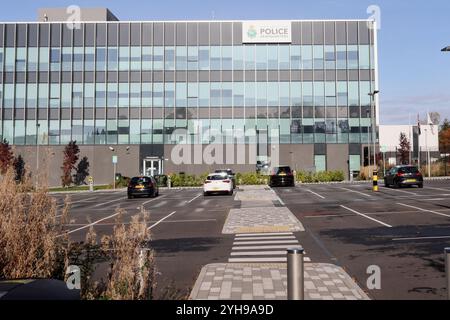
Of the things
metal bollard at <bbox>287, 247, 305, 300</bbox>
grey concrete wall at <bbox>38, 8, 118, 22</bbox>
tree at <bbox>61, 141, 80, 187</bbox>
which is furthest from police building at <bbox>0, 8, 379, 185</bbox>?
metal bollard at <bbox>287, 247, 305, 300</bbox>

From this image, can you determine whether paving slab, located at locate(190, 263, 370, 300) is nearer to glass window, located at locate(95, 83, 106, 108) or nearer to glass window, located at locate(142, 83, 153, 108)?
glass window, located at locate(142, 83, 153, 108)

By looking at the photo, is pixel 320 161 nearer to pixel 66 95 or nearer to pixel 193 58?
pixel 193 58

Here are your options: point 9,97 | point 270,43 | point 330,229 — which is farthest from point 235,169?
point 330,229

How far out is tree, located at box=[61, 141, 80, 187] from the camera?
5041 cm

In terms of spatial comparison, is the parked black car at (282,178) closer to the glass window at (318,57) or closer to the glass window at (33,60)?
the glass window at (318,57)

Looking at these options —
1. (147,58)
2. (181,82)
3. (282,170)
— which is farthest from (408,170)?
(147,58)

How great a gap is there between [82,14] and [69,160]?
65.5ft

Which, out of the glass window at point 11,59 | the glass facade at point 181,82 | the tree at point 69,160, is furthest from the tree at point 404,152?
the glass window at point 11,59

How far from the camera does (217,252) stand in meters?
9.24

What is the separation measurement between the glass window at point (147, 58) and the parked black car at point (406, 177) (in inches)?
1377

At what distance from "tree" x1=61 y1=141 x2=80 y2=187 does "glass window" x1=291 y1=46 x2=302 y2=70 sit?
29.2 meters

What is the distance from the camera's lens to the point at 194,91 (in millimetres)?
54688

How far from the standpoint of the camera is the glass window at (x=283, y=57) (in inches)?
2162

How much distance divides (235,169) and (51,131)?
23.8 m
